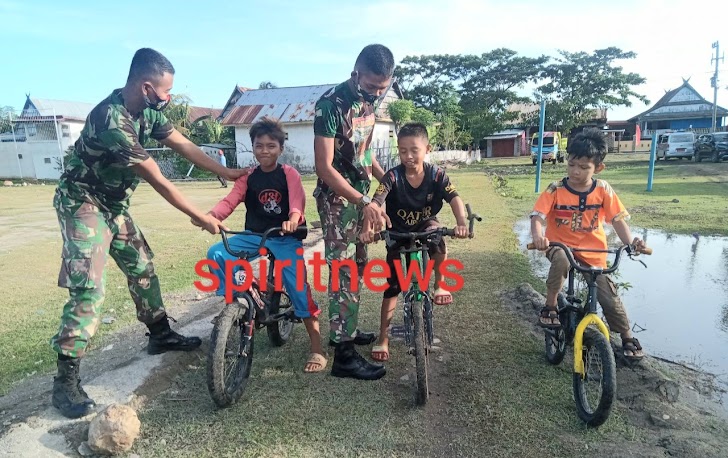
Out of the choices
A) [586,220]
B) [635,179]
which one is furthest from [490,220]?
[635,179]

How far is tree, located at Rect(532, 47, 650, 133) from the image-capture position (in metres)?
40.9

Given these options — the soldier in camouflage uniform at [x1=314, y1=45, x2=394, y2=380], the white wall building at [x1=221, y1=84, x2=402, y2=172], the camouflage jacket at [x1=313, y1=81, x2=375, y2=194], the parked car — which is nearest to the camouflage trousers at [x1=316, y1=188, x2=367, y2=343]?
the soldier in camouflage uniform at [x1=314, y1=45, x2=394, y2=380]

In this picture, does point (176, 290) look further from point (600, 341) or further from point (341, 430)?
point (600, 341)

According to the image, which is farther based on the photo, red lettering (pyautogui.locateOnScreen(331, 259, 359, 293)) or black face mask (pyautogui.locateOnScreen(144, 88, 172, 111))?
red lettering (pyautogui.locateOnScreen(331, 259, 359, 293))

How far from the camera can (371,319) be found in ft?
14.7

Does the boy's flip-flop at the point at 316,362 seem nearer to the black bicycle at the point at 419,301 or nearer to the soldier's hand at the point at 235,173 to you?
the black bicycle at the point at 419,301

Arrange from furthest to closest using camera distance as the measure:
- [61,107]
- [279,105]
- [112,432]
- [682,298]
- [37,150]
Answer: [61,107], [279,105], [37,150], [682,298], [112,432]

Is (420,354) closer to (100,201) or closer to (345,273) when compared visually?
(345,273)

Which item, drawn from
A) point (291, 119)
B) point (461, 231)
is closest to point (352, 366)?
point (461, 231)

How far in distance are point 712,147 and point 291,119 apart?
22410 millimetres

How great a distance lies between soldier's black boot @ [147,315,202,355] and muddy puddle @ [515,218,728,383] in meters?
3.66

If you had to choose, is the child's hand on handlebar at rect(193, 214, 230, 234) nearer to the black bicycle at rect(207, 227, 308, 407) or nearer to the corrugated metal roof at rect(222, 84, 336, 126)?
the black bicycle at rect(207, 227, 308, 407)

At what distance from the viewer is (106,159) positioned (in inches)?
118

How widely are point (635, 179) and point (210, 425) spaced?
61.6ft
